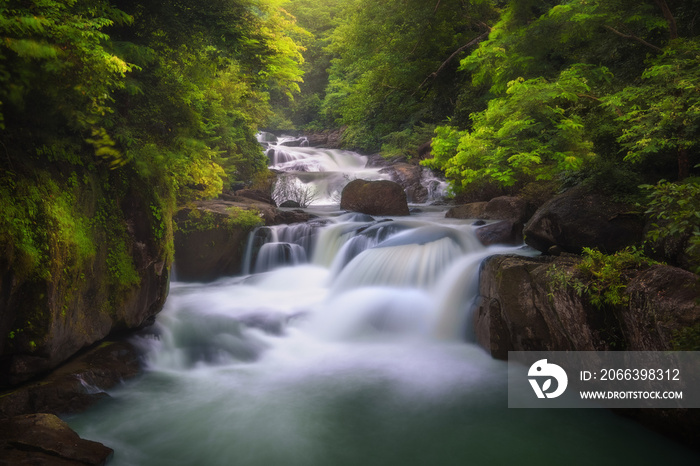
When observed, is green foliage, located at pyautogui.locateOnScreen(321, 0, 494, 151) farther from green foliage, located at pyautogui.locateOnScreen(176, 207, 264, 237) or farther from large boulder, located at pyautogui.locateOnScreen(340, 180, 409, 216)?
green foliage, located at pyautogui.locateOnScreen(176, 207, 264, 237)

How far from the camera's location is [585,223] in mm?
6543

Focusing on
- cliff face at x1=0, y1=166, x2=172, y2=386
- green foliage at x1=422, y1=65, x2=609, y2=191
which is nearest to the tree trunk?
green foliage at x1=422, y1=65, x2=609, y2=191

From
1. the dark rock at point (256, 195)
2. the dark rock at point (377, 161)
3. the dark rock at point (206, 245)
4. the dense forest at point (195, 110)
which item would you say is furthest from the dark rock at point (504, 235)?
the dark rock at point (377, 161)

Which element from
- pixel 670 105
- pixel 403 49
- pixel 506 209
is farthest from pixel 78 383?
pixel 403 49

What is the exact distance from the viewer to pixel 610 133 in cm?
680

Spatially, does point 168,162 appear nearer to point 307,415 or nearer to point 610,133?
point 307,415

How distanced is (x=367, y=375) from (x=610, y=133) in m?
5.76

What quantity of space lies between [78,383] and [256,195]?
444 inches

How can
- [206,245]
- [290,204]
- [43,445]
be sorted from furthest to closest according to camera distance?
[290,204]
[206,245]
[43,445]

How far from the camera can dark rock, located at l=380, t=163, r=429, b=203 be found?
18.9m

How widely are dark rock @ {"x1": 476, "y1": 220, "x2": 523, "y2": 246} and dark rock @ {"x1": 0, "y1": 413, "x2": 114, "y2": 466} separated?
27.1 feet

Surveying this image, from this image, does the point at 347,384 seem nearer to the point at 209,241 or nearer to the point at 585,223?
the point at 585,223

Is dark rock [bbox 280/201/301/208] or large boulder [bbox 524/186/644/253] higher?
dark rock [bbox 280/201/301/208]

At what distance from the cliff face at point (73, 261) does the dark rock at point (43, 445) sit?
1064 mm
